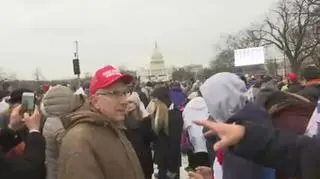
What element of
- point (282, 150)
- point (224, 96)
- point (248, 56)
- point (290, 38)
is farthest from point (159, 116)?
point (290, 38)

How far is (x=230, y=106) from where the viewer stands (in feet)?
9.79

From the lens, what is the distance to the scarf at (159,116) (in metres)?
7.89

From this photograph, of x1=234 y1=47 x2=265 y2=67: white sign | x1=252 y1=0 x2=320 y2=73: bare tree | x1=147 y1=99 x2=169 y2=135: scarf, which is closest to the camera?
x1=147 y1=99 x2=169 y2=135: scarf

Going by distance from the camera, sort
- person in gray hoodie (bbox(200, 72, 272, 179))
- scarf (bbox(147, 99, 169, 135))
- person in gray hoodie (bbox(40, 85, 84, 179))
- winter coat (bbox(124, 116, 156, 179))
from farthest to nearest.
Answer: scarf (bbox(147, 99, 169, 135))
winter coat (bbox(124, 116, 156, 179))
person in gray hoodie (bbox(40, 85, 84, 179))
person in gray hoodie (bbox(200, 72, 272, 179))

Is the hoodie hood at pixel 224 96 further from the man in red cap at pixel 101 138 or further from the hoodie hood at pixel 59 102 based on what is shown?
the hoodie hood at pixel 59 102

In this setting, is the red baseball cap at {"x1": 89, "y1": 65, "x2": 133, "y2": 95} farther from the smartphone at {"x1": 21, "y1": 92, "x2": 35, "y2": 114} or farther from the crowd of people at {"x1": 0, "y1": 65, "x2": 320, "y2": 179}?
the smartphone at {"x1": 21, "y1": 92, "x2": 35, "y2": 114}

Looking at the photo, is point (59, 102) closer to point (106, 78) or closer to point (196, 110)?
point (106, 78)

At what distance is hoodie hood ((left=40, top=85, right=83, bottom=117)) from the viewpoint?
4.98m

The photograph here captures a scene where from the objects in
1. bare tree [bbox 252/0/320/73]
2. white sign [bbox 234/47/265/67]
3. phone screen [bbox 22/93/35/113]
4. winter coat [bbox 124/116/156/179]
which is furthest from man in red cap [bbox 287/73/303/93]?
bare tree [bbox 252/0/320/73]

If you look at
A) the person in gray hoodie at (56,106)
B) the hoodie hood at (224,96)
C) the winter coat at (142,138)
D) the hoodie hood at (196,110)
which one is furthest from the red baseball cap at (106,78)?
the hoodie hood at (196,110)

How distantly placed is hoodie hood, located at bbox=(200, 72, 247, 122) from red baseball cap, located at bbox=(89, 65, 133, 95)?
0.71 m

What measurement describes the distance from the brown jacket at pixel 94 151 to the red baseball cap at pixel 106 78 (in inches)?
7.7

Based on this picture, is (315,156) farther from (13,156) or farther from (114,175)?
(13,156)

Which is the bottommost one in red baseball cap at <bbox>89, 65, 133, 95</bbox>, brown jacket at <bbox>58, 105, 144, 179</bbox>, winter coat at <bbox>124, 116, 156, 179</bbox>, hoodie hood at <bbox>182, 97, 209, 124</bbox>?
winter coat at <bbox>124, 116, 156, 179</bbox>
